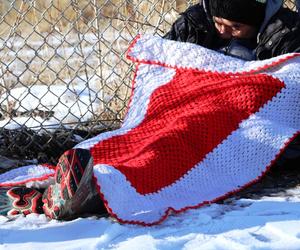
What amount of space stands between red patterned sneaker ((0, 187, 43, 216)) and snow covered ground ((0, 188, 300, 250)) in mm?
50

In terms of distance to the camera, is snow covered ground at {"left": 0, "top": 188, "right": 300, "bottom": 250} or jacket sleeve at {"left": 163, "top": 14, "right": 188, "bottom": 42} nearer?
snow covered ground at {"left": 0, "top": 188, "right": 300, "bottom": 250}

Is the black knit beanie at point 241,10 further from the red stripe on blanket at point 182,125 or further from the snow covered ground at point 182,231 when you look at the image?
the snow covered ground at point 182,231

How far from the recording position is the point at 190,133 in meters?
3.16

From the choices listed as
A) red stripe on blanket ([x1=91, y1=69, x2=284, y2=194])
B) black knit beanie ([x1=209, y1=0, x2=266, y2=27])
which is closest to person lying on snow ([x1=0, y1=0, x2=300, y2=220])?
black knit beanie ([x1=209, y1=0, x2=266, y2=27])

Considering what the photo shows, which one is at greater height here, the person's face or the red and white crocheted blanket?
the person's face

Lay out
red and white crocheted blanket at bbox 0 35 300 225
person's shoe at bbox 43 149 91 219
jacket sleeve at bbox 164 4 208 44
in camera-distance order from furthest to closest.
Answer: jacket sleeve at bbox 164 4 208 44 → red and white crocheted blanket at bbox 0 35 300 225 → person's shoe at bbox 43 149 91 219

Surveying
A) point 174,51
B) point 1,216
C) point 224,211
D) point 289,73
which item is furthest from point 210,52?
point 1,216

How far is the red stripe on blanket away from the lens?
301cm

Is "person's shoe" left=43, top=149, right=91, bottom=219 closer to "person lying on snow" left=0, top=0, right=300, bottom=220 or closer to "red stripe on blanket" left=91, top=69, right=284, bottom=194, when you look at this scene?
"person lying on snow" left=0, top=0, right=300, bottom=220

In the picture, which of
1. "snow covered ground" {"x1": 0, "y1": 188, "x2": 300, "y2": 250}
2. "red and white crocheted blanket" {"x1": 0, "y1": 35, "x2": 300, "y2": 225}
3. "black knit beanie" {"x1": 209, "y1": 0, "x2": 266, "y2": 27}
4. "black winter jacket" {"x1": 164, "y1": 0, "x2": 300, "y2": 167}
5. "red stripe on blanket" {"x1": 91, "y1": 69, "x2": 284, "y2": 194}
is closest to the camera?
"snow covered ground" {"x1": 0, "y1": 188, "x2": 300, "y2": 250}

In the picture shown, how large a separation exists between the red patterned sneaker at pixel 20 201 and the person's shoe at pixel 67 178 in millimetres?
127

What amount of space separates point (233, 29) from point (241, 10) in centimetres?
13

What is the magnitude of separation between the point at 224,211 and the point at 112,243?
50 cm

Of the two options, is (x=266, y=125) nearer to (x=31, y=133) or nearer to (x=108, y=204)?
(x=108, y=204)
